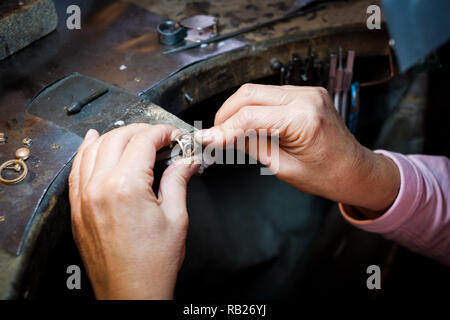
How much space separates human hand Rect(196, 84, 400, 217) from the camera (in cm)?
95

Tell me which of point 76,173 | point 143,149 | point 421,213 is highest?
point 143,149

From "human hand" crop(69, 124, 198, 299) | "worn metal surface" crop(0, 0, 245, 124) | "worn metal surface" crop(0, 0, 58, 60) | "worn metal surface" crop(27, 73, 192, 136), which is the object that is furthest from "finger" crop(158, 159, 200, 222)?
"worn metal surface" crop(0, 0, 58, 60)

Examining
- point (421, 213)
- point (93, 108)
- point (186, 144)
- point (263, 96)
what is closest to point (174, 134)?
point (186, 144)

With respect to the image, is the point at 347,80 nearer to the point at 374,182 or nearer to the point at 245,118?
the point at 374,182

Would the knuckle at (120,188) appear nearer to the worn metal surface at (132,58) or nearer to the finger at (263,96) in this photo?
the worn metal surface at (132,58)

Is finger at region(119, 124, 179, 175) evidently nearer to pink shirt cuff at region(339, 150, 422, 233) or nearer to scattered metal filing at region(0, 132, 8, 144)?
scattered metal filing at region(0, 132, 8, 144)

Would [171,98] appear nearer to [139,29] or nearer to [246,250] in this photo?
[139,29]

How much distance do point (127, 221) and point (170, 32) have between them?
0.98 meters

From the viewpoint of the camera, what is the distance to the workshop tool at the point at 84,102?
1153 millimetres

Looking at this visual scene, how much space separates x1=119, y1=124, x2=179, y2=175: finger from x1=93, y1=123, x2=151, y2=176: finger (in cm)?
1

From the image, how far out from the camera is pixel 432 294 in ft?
5.27

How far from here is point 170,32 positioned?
150 centimetres

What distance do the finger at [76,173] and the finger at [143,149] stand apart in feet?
0.48
